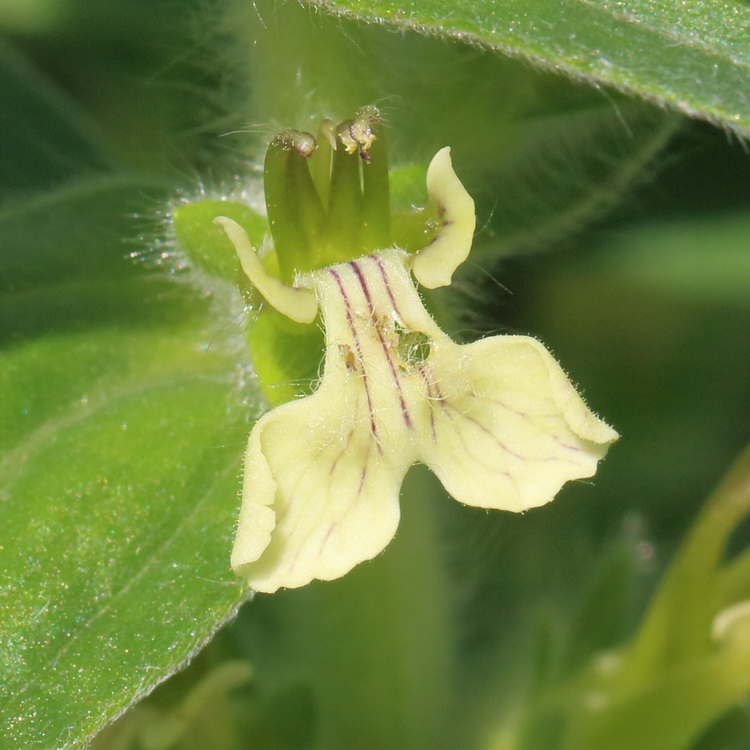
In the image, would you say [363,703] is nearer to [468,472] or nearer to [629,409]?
[468,472]

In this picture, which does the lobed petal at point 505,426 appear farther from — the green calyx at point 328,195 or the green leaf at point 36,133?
the green leaf at point 36,133

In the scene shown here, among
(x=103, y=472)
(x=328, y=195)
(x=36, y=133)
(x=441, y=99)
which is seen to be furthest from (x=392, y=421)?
(x=36, y=133)

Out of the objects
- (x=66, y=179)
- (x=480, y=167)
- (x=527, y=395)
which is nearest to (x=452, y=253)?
(x=527, y=395)

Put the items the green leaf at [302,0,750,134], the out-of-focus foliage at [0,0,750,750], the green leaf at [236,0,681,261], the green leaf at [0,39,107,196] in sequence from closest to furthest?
1. the green leaf at [302,0,750,134]
2. the out-of-focus foliage at [0,0,750,750]
3. the green leaf at [236,0,681,261]
4. the green leaf at [0,39,107,196]

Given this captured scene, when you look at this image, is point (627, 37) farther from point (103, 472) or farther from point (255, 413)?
point (103, 472)

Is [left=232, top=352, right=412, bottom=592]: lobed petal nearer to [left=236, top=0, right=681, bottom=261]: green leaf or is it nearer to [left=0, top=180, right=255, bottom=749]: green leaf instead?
[left=0, top=180, right=255, bottom=749]: green leaf

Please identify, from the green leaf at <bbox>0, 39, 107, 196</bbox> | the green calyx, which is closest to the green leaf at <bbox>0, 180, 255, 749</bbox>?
the green calyx

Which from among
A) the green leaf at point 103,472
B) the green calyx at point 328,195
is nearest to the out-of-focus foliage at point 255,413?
the green leaf at point 103,472
